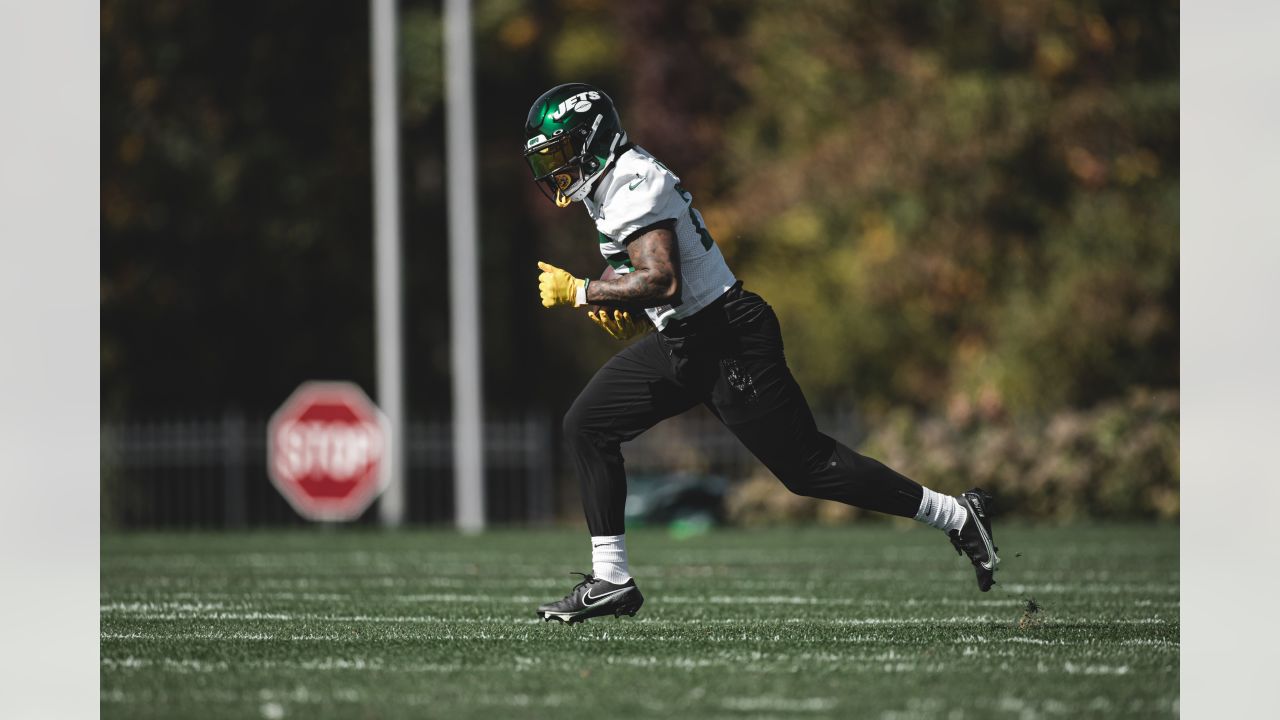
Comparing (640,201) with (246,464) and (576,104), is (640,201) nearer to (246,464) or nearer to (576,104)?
(576,104)

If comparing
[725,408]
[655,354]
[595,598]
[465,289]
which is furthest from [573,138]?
[465,289]

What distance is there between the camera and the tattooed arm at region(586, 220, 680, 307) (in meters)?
6.78

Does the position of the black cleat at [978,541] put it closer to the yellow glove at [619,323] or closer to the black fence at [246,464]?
the yellow glove at [619,323]

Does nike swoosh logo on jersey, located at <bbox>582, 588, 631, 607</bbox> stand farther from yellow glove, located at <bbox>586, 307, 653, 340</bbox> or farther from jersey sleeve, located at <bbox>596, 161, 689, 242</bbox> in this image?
jersey sleeve, located at <bbox>596, 161, 689, 242</bbox>

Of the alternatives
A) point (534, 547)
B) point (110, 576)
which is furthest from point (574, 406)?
point (534, 547)

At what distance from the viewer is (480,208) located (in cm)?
3456

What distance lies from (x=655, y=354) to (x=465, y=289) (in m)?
14.7

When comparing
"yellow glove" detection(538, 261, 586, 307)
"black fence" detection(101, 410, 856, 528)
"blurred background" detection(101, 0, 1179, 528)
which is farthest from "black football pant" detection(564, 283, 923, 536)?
"black fence" detection(101, 410, 856, 528)

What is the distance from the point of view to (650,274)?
6.77 metres

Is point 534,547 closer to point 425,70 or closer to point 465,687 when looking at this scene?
point 465,687

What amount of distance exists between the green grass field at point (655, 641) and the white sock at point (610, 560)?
8.3 inches

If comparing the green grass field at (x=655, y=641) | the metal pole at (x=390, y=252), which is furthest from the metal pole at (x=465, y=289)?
the green grass field at (x=655, y=641)

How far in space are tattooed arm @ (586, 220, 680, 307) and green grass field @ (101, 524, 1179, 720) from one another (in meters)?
1.32

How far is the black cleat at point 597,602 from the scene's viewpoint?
7.16m
